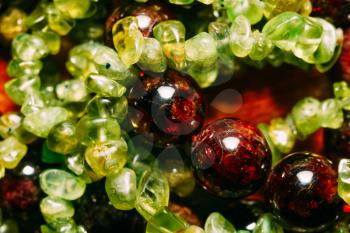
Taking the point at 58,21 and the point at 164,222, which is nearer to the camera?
the point at 164,222

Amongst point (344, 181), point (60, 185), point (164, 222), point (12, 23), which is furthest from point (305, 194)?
point (12, 23)

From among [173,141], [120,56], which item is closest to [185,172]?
[173,141]

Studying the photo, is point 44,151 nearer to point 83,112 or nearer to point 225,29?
point 83,112

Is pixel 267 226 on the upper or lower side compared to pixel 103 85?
lower

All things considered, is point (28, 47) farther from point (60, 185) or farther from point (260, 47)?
point (260, 47)

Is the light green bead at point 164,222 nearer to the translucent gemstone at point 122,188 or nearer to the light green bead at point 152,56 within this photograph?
the translucent gemstone at point 122,188

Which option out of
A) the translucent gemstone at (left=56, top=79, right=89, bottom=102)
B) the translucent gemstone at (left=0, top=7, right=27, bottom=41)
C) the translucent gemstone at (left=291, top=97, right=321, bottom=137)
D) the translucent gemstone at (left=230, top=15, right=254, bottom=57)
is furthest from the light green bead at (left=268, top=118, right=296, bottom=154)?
the translucent gemstone at (left=0, top=7, right=27, bottom=41)

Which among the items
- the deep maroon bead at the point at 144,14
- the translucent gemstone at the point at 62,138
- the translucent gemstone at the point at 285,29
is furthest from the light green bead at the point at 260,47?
the translucent gemstone at the point at 62,138
